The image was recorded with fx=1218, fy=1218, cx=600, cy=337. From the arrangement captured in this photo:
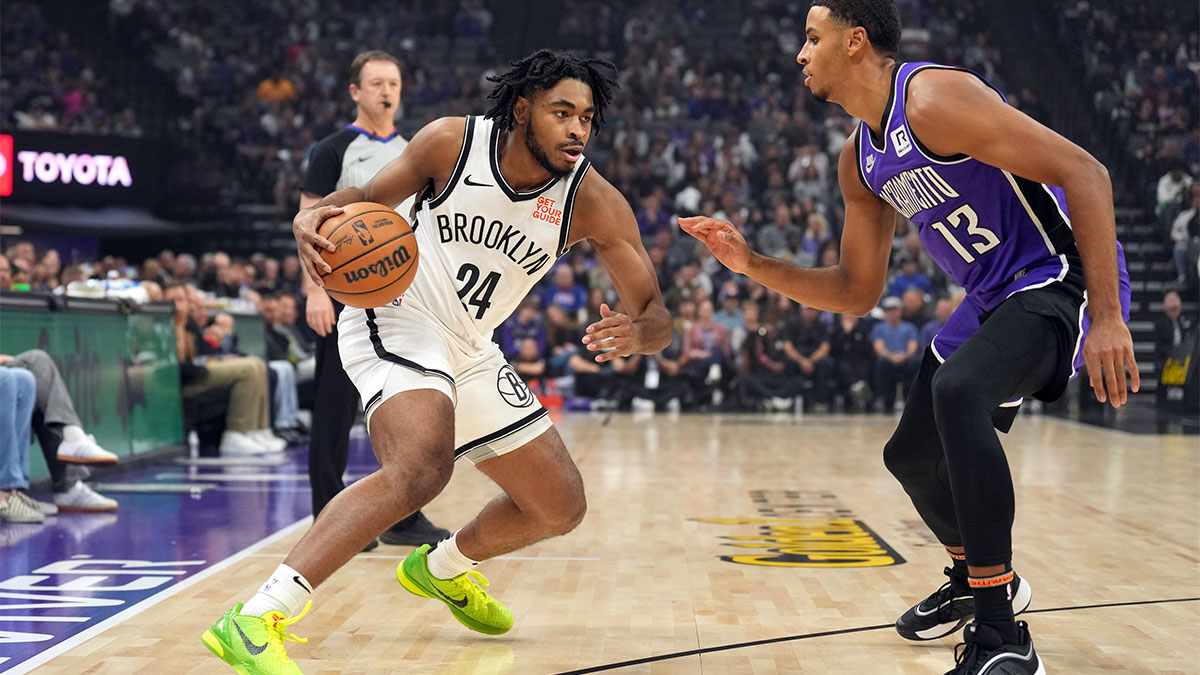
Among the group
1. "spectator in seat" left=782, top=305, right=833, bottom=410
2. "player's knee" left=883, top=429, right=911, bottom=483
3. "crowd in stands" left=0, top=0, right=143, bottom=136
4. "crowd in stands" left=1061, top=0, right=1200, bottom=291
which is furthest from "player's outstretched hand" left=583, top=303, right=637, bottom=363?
"crowd in stands" left=0, top=0, right=143, bottom=136

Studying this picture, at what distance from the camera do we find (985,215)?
317 cm

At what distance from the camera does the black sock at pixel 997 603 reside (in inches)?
114

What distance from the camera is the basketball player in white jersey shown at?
3430 millimetres

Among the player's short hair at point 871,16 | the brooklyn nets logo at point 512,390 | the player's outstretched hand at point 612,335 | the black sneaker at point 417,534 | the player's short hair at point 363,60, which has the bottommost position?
the black sneaker at point 417,534

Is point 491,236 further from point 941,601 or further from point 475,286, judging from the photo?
point 941,601

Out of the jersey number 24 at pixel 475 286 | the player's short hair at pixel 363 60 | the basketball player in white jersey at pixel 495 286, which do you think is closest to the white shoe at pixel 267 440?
the player's short hair at pixel 363 60

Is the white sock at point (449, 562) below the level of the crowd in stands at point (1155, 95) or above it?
below

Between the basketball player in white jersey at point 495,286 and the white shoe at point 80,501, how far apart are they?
3085 millimetres

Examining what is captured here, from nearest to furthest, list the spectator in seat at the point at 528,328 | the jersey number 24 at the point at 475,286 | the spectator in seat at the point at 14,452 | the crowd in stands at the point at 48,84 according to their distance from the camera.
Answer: the jersey number 24 at the point at 475,286 → the spectator in seat at the point at 14,452 → the spectator in seat at the point at 528,328 → the crowd in stands at the point at 48,84

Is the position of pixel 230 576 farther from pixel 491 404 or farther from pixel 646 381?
pixel 646 381

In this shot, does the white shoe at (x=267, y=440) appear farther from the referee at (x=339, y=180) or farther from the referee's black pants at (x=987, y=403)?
the referee's black pants at (x=987, y=403)

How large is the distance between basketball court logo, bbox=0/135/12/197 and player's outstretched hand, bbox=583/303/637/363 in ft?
50.2

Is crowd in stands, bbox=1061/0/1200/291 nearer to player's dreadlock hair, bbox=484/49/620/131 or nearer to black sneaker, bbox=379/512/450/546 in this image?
black sneaker, bbox=379/512/450/546

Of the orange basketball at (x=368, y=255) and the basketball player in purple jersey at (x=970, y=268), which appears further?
the orange basketball at (x=368, y=255)
